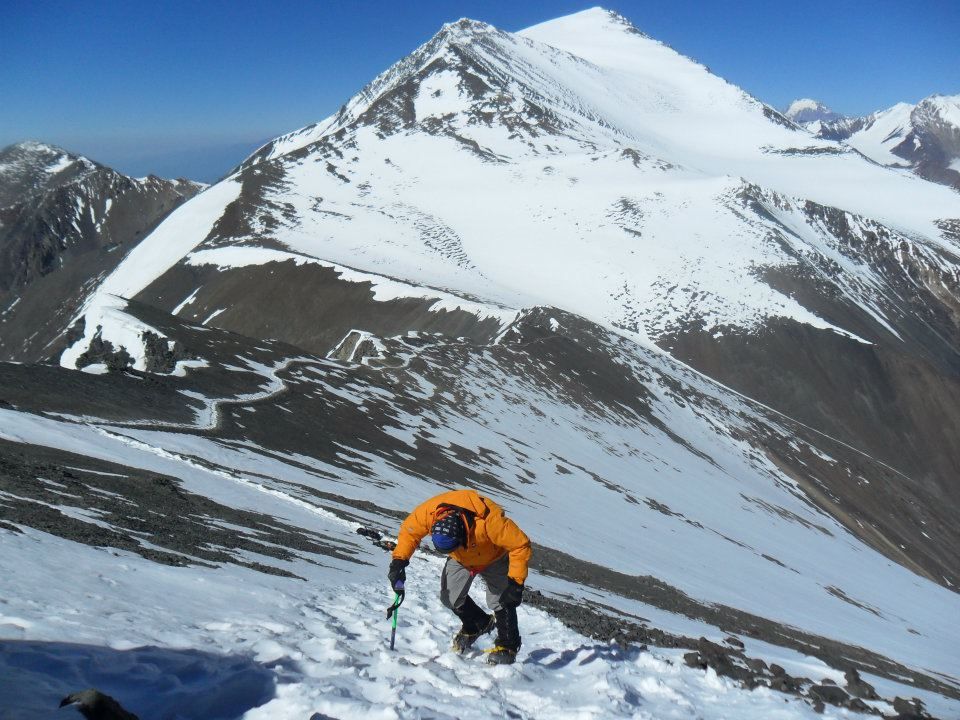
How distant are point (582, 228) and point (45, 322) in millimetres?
86360

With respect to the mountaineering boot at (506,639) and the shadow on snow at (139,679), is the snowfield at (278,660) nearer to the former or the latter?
the shadow on snow at (139,679)

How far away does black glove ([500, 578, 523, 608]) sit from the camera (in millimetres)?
9703

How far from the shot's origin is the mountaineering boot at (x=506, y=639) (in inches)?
381

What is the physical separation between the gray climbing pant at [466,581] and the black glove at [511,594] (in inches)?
4.0

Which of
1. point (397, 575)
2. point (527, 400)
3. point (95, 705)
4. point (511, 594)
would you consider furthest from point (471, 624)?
point (527, 400)

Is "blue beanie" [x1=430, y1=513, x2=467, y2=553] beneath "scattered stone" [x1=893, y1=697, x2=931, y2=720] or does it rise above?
above

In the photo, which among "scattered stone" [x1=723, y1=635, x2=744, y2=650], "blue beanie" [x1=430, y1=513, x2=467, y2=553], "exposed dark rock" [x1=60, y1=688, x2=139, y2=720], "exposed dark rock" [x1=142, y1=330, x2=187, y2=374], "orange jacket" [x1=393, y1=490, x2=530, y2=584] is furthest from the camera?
"exposed dark rock" [x1=142, y1=330, x2=187, y2=374]

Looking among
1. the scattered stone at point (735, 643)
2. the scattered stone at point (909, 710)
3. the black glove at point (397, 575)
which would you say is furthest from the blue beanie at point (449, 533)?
the scattered stone at point (735, 643)

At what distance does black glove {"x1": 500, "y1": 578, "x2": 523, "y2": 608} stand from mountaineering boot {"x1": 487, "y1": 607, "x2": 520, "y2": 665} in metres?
0.08

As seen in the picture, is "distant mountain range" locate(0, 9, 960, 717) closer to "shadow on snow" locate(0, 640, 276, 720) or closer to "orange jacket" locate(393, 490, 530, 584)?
"shadow on snow" locate(0, 640, 276, 720)

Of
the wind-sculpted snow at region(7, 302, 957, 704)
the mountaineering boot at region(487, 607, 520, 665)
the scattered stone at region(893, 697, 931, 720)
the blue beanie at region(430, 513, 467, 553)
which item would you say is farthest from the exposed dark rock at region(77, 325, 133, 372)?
the scattered stone at region(893, 697, 931, 720)

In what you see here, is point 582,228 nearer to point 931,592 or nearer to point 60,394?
point 931,592

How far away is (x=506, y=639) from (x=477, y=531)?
139 cm

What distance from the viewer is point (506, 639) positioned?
9742 mm
